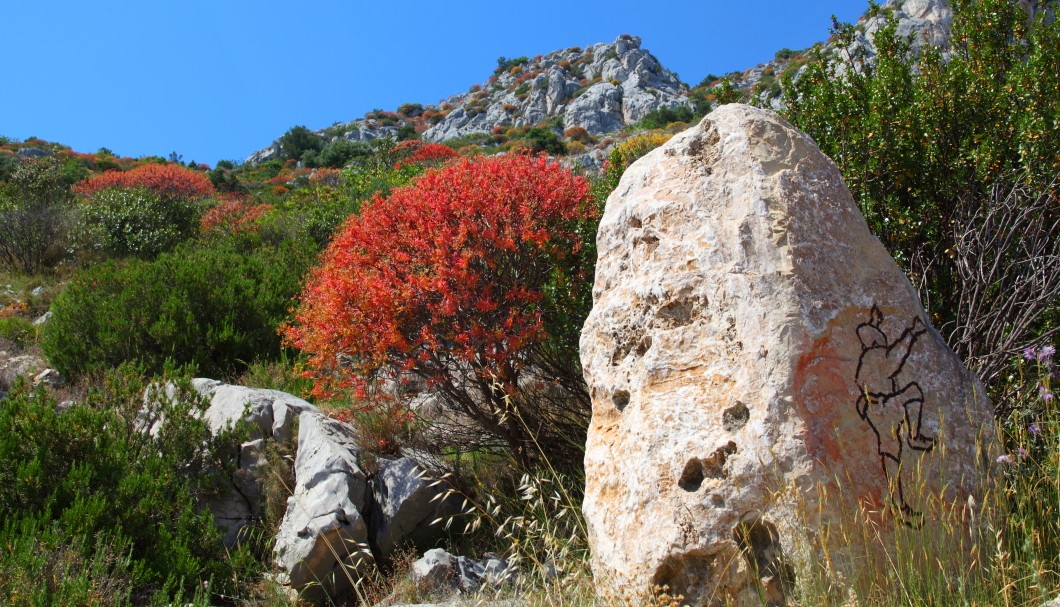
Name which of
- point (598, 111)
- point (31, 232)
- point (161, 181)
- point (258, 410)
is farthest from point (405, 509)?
point (598, 111)

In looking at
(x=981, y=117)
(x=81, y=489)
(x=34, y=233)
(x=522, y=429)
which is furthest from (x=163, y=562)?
(x=34, y=233)

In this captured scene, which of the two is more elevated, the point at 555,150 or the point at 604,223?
the point at 555,150

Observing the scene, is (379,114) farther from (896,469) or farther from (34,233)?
(896,469)

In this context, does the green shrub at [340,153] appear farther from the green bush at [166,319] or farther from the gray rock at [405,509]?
the gray rock at [405,509]

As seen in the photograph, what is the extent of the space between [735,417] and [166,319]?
731 cm

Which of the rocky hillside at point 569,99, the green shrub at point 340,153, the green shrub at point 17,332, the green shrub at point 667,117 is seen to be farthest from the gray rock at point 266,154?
the green shrub at point 17,332

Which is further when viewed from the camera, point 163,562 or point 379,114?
point 379,114

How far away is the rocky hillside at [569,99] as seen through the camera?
50.2 meters

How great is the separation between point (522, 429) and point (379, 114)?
61631 millimetres

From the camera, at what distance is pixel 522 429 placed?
5777 mm

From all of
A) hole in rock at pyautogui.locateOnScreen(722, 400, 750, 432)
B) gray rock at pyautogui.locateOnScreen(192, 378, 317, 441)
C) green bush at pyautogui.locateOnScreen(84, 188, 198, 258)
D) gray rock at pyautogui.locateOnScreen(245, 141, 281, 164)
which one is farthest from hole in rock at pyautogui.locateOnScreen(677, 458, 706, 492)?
gray rock at pyautogui.locateOnScreen(245, 141, 281, 164)

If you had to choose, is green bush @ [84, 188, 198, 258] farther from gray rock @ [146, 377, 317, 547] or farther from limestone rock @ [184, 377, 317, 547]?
limestone rock @ [184, 377, 317, 547]

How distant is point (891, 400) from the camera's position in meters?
3.06

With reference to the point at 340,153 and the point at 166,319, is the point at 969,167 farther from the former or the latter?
the point at 340,153
